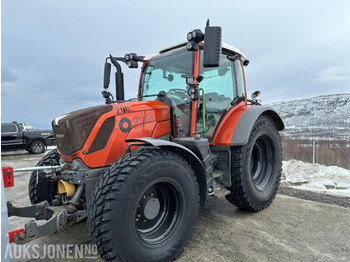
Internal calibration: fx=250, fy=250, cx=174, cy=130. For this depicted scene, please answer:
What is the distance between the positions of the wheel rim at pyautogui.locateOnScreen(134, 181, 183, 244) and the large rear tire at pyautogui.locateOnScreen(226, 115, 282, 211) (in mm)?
1140

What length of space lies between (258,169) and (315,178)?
10.3 feet

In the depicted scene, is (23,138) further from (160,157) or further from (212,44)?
(212,44)

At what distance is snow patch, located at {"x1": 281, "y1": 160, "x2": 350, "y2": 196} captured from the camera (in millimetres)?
5756

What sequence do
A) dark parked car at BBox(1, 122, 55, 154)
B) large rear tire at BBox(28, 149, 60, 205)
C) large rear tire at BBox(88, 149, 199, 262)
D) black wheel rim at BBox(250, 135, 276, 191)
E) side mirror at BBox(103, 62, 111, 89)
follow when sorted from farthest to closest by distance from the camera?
1. dark parked car at BBox(1, 122, 55, 154)
2. black wheel rim at BBox(250, 135, 276, 191)
3. side mirror at BBox(103, 62, 111, 89)
4. large rear tire at BBox(28, 149, 60, 205)
5. large rear tire at BBox(88, 149, 199, 262)

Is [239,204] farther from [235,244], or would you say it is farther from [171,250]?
[171,250]

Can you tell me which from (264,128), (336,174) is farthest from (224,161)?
(336,174)

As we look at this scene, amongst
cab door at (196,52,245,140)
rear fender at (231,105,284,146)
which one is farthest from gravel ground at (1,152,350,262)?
cab door at (196,52,245,140)

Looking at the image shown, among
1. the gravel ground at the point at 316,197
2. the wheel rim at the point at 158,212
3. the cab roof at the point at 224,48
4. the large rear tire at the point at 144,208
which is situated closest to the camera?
the large rear tire at the point at 144,208

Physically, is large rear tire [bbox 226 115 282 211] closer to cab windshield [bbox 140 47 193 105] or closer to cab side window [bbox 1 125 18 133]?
cab windshield [bbox 140 47 193 105]

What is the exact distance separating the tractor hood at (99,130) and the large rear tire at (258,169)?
54.1 inches

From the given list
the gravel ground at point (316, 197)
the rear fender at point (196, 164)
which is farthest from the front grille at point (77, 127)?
the gravel ground at point (316, 197)

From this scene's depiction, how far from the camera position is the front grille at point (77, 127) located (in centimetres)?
262

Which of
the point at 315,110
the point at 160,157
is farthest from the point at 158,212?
the point at 315,110

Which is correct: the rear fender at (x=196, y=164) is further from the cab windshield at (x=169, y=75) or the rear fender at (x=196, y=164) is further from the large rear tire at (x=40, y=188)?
the large rear tire at (x=40, y=188)
